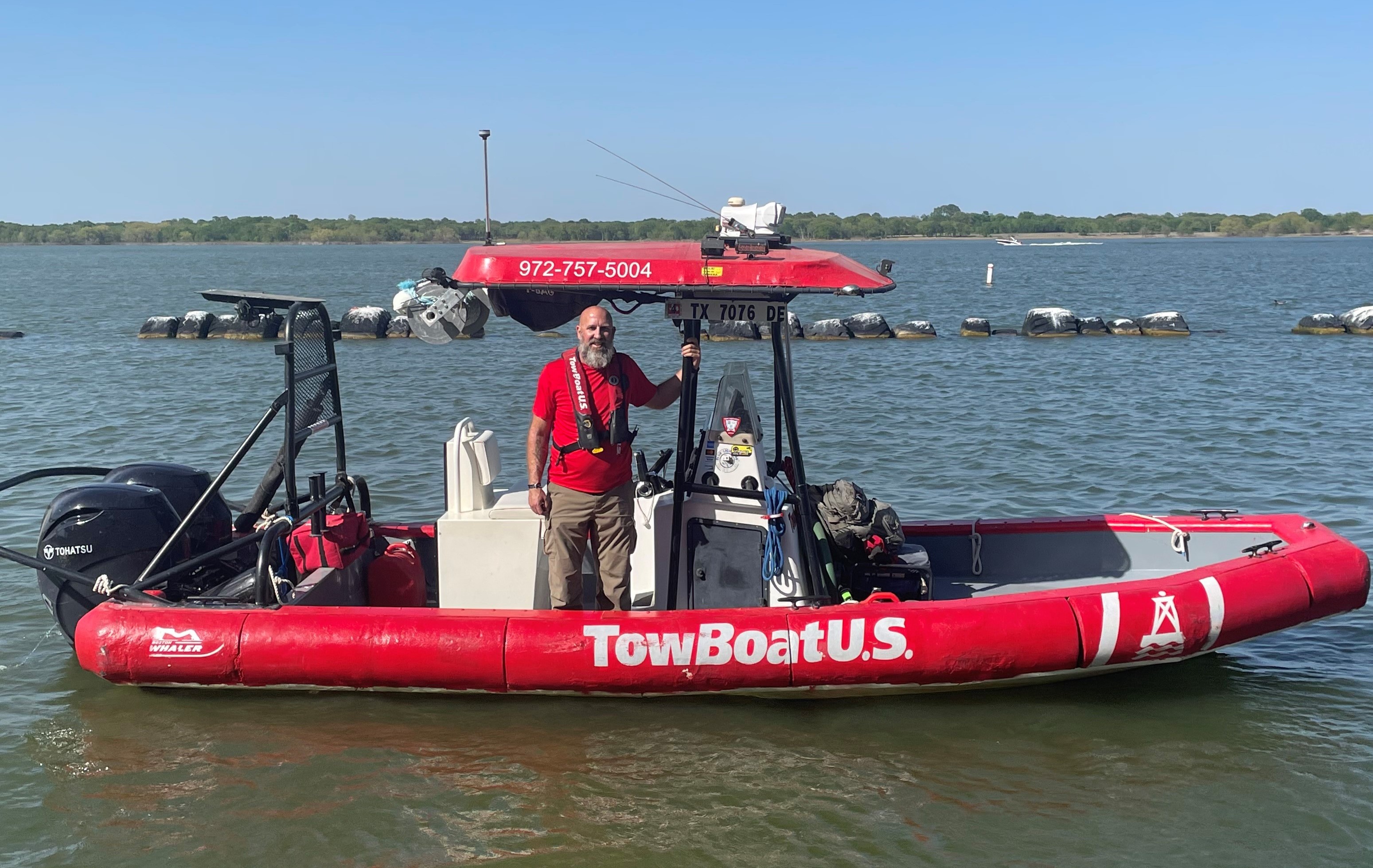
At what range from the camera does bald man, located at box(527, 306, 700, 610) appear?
6.30 m

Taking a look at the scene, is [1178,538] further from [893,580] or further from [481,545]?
[481,545]

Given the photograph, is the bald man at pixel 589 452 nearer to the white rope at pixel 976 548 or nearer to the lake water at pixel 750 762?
the lake water at pixel 750 762

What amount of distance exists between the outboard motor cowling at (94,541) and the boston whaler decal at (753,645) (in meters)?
2.76

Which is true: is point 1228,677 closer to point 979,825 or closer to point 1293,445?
point 979,825

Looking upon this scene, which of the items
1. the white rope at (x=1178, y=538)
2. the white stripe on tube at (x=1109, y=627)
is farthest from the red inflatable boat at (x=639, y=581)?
the white rope at (x=1178, y=538)

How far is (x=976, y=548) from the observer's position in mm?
8023

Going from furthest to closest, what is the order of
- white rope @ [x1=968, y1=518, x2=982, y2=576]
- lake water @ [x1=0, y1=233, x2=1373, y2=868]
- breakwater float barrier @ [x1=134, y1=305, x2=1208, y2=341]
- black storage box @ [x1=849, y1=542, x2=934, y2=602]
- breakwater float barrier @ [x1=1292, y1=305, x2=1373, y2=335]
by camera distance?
breakwater float barrier @ [x1=134, y1=305, x2=1208, y2=341] → breakwater float barrier @ [x1=1292, y1=305, x2=1373, y2=335] → white rope @ [x1=968, y1=518, x2=982, y2=576] → black storage box @ [x1=849, y1=542, x2=934, y2=602] → lake water @ [x1=0, y1=233, x2=1373, y2=868]

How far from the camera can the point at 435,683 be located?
21.3 feet

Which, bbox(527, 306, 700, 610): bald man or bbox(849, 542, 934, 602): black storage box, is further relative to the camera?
bbox(849, 542, 934, 602): black storage box

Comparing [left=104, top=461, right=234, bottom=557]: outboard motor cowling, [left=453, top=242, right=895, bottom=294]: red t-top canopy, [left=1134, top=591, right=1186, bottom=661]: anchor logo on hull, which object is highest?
[left=453, top=242, right=895, bottom=294]: red t-top canopy

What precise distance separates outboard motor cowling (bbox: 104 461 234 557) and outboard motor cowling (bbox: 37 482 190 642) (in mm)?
245

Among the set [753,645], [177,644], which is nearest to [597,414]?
[753,645]

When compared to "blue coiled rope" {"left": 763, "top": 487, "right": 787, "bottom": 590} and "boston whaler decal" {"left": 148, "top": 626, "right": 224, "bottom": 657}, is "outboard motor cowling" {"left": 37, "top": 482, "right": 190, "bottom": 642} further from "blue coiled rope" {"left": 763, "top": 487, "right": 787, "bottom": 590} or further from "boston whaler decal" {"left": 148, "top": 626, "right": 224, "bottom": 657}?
"blue coiled rope" {"left": 763, "top": 487, "right": 787, "bottom": 590}

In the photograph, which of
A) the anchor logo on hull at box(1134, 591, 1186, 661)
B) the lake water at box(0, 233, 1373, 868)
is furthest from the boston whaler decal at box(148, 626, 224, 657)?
the anchor logo on hull at box(1134, 591, 1186, 661)
